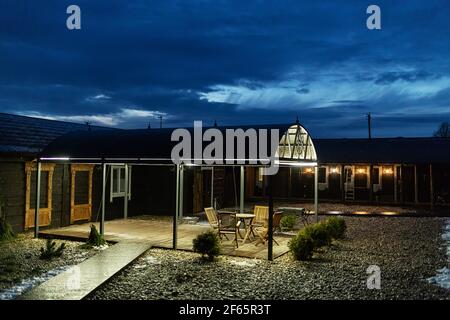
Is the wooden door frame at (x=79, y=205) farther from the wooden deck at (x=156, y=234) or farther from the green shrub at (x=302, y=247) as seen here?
the green shrub at (x=302, y=247)

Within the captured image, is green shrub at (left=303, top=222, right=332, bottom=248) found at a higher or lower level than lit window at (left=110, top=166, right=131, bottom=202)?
lower

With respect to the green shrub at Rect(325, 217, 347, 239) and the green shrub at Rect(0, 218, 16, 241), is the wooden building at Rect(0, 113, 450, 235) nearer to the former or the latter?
the green shrub at Rect(0, 218, 16, 241)

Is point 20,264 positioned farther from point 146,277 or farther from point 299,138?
point 299,138

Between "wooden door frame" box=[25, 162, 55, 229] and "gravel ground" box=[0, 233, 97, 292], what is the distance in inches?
37.8

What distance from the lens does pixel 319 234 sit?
31.9ft

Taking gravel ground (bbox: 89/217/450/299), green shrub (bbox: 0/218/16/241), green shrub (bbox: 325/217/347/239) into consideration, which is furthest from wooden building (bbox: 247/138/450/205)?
green shrub (bbox: 0/218/16/241)

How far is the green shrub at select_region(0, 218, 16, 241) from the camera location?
10.7 meters

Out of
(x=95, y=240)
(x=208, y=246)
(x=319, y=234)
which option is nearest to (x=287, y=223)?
(x=319, y=234)

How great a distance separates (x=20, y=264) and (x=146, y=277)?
2.80 meters

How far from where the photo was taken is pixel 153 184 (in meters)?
16.8

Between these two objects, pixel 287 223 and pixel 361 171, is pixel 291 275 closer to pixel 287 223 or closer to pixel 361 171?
pixel 287 223

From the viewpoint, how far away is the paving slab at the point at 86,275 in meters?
6.21

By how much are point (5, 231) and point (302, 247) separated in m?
7.50
